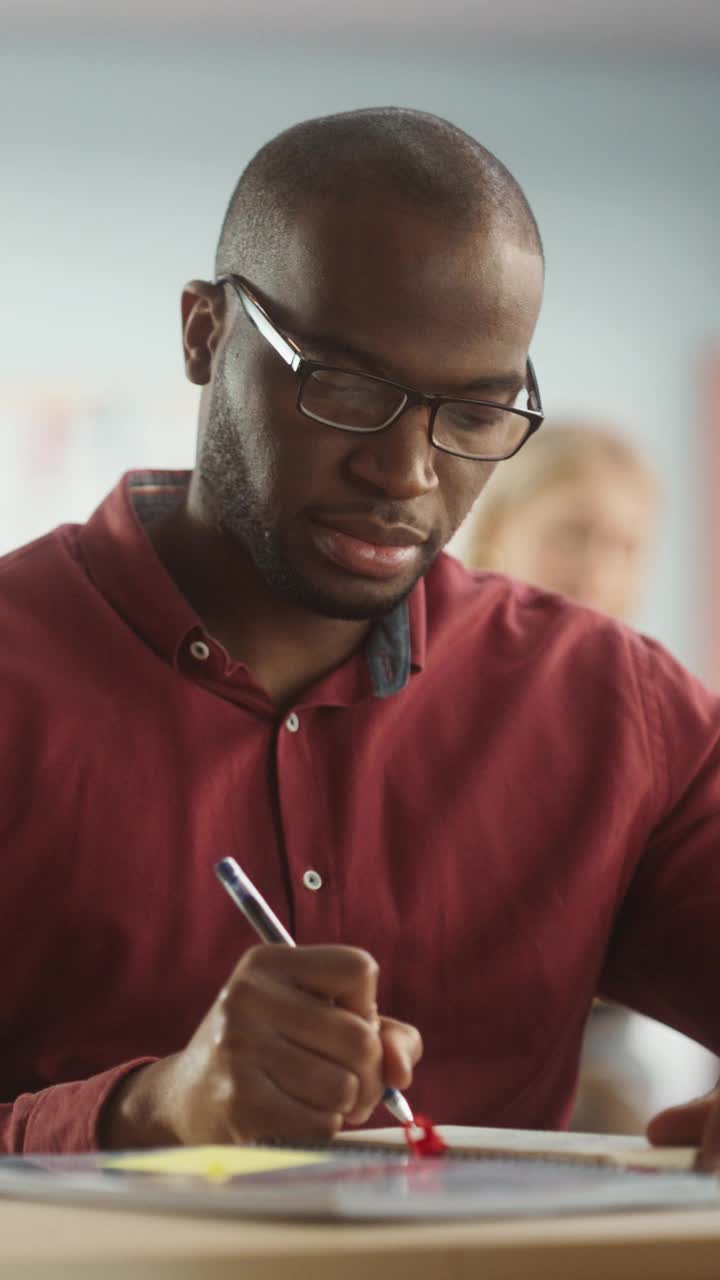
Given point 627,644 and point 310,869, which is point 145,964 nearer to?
point 310,869

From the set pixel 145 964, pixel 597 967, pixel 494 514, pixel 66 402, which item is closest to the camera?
pixel 145 964

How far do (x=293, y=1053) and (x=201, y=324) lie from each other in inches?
23.6

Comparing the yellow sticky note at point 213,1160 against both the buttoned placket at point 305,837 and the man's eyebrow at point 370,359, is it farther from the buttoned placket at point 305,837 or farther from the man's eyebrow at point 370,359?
the man's eyebrow at point 370,359

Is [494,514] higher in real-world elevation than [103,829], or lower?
lower

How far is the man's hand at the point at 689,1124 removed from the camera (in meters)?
0.69

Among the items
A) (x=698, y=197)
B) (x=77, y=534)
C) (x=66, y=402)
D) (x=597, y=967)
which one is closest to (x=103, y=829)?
(x=77, y=534)

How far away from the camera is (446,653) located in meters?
1.16

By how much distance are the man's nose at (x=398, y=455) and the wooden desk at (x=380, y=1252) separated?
570 millimetres

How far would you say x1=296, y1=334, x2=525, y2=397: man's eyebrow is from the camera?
3.28 feet

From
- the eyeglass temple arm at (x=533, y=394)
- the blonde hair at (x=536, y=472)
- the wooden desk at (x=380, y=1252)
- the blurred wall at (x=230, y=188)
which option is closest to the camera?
the wooden desk at (x=380, y=1252)

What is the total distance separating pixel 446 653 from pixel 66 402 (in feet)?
9.71

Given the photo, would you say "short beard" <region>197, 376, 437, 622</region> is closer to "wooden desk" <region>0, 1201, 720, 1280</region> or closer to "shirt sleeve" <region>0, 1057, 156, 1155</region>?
"shirt sleeve" <region>0, 1057, 156, 1155</region>

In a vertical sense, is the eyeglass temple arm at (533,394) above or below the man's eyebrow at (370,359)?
below

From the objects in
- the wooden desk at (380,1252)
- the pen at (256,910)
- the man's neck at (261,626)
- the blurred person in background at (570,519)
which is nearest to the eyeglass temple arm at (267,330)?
the man's neck at (261,626)
